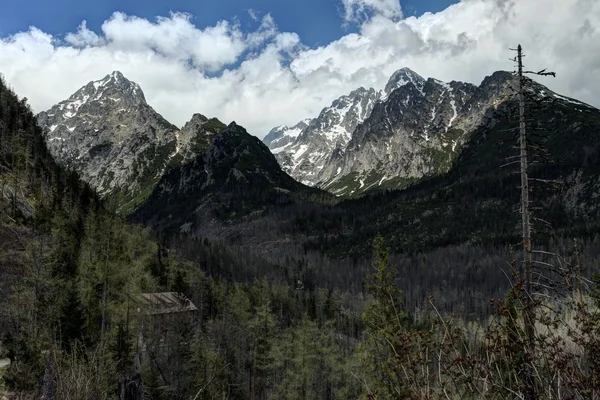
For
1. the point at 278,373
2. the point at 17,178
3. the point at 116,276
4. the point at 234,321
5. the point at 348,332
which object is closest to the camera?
the point at 116,276

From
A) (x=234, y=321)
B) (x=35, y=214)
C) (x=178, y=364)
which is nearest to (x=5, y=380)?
(x=178, y=364)

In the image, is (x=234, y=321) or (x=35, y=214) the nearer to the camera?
(x=35, y=214)

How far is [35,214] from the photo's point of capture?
188 ft

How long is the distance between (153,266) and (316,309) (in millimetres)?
57579

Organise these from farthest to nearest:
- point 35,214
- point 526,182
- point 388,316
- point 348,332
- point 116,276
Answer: point 348,332, point 35,214, point 116,276, point 388,316, point 526,182

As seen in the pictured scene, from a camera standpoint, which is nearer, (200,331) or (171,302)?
(200,331)

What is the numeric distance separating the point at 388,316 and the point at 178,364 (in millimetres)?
29555

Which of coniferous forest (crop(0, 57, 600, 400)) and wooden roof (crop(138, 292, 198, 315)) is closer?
coniferous forest (crop(0, 57, 600, 400))

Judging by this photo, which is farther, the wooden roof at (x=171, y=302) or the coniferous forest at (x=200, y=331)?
the wooden roof at (x=171, y=302)

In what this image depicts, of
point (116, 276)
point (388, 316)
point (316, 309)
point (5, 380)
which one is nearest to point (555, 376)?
point (388, 316)

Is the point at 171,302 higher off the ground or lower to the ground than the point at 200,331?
higher

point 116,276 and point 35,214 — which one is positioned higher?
point 35,214

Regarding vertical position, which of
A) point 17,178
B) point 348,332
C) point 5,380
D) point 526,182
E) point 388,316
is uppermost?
point 17,178

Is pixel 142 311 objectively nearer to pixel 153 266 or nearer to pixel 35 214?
pixel 35 214
